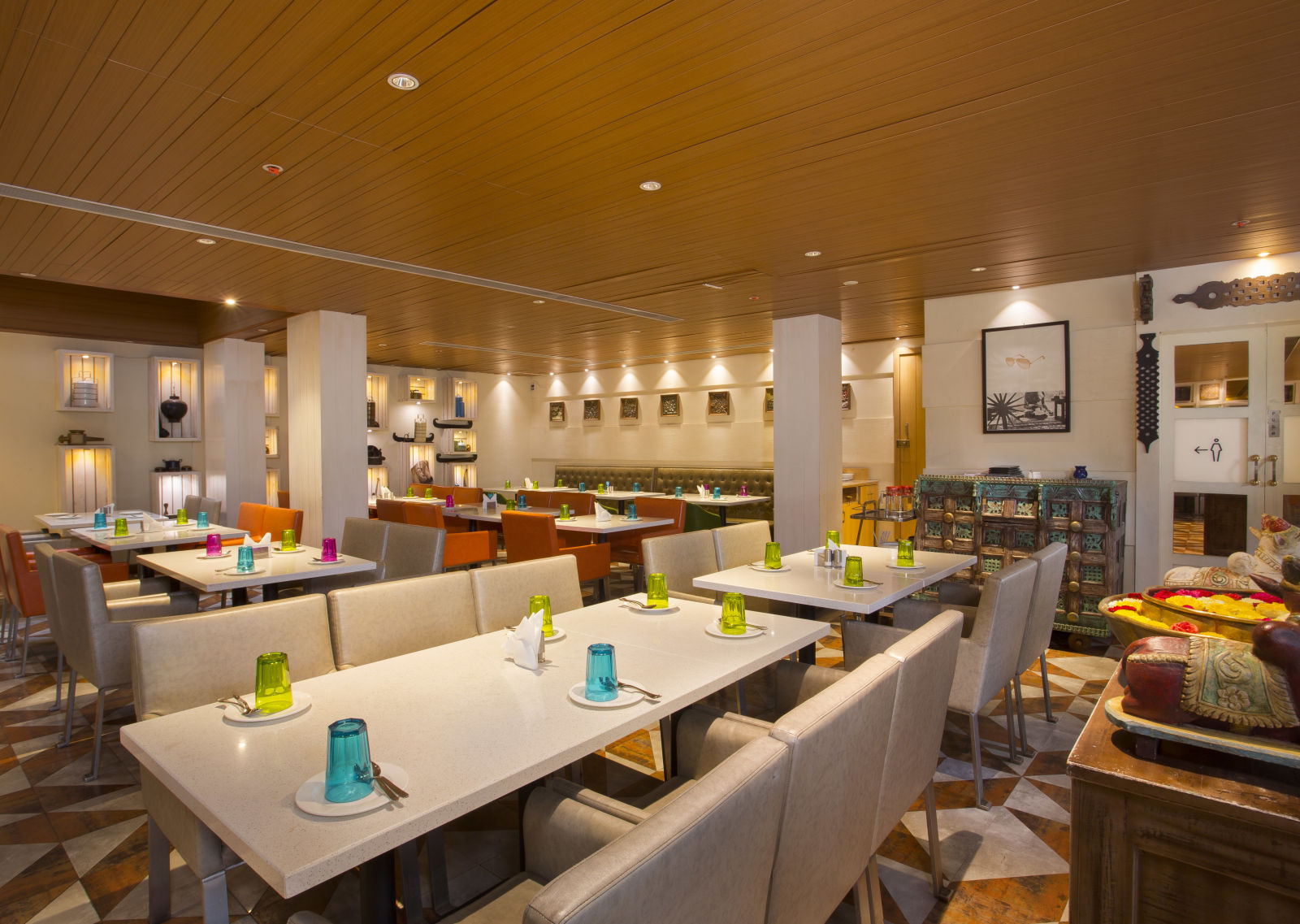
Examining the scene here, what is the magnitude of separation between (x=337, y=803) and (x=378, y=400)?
35.5ft

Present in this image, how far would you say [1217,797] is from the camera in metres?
0.91

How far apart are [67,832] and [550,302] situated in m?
5.06

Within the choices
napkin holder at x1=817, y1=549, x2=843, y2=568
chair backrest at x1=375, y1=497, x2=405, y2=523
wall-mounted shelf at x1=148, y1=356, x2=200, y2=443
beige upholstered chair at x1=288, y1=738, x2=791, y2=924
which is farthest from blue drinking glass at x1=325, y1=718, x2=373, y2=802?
wall-mounted shelf at x1=148, y1=356, x2=200, y2=443

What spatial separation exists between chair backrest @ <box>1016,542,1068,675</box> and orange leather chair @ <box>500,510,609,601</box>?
3.11 meters

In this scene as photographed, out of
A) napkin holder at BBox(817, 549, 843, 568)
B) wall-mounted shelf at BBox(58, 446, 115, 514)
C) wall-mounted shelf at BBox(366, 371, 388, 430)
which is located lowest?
napkin holder at BBox(817, 549, 843, 568)

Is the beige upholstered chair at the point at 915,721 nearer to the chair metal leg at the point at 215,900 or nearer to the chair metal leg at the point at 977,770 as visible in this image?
the chair metal leg at the point at 977,770

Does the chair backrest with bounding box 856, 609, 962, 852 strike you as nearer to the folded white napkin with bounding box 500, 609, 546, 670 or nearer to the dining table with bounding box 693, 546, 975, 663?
the dining table with bounding box 693, 546, 975, 663

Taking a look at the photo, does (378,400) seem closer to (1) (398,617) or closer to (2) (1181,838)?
(1) (398,617)

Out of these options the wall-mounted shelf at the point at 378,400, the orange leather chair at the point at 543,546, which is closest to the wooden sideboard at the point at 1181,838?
the orange leather chair at the point at 543,546

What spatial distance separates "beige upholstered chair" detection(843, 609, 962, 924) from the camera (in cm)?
165

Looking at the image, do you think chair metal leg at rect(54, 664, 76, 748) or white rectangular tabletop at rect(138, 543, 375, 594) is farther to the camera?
white rectangular tabletop at rect(138, 543, 375, 594)

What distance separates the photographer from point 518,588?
2914 millimetres

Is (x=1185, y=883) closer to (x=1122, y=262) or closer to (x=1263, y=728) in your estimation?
(x=1263, y=728)

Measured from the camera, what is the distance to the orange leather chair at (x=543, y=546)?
5430 millimetres
